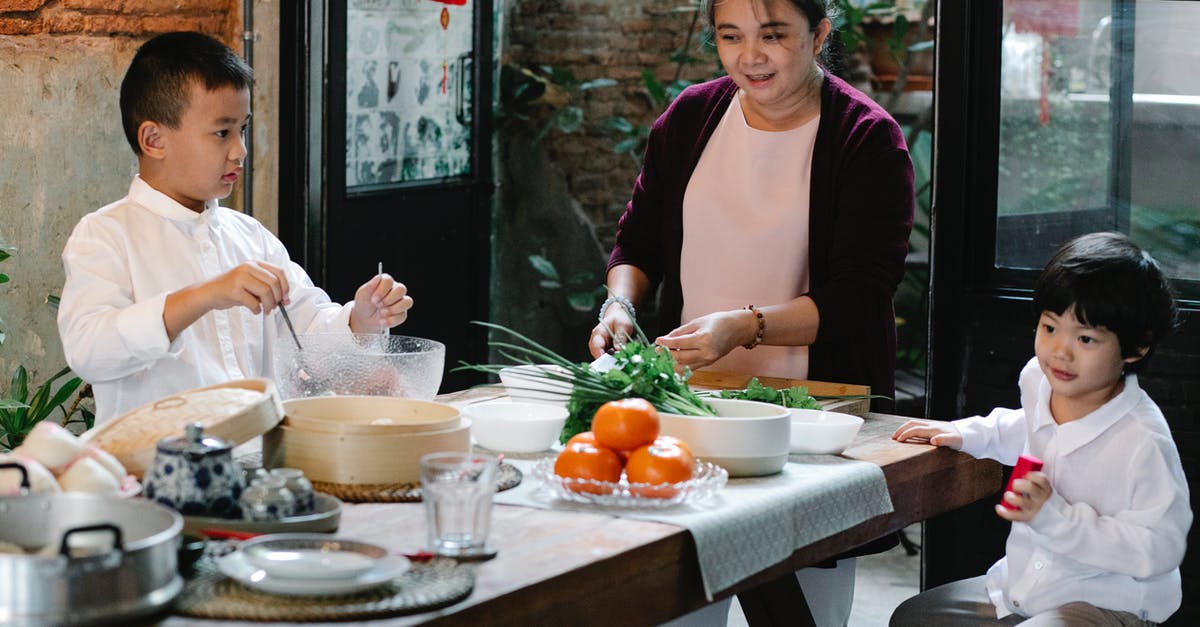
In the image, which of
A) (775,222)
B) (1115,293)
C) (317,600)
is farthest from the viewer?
(775,222)

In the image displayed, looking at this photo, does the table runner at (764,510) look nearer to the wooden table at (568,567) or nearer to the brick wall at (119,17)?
the wooden table at (568,567)

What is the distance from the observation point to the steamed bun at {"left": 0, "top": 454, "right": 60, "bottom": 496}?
1.68 metres

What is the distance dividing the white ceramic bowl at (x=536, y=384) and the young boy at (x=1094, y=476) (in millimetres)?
639

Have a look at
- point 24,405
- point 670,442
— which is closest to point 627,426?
point 670,442

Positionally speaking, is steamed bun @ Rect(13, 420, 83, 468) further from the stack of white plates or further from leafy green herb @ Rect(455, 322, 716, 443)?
leafy green herb @ Rect(455, 322, 716, 443)

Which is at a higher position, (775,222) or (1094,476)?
(775,222)

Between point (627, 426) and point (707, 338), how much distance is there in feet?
2.17

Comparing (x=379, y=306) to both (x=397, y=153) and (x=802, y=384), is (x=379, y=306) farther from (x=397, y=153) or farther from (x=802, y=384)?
(x=397, y=153)

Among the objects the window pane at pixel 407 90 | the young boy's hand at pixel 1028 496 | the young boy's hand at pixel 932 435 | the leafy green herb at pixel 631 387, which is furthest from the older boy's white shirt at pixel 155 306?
the window pane at pixel 407 90

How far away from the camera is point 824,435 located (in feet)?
7.72

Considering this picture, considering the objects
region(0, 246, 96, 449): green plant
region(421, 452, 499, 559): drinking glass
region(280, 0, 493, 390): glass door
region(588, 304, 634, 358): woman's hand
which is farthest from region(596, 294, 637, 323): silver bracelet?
region(280, 0, 493, 390): glass door

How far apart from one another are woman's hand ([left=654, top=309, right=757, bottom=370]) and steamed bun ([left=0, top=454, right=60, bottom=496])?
1.21 meters

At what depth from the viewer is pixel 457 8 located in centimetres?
540

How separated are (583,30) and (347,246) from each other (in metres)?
2.02
